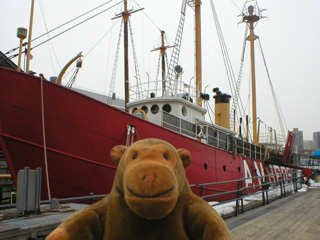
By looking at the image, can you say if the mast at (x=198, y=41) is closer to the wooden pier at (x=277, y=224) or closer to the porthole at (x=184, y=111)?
the porthole at (x=184, y=111)

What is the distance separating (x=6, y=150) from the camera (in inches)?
236

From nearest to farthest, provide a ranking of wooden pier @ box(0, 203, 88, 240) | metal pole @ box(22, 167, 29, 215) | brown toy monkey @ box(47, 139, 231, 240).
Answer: brown toy monkey @ box(47, 139, 231, 240) < wooden pier @ box(0, 203, 88, 240) < metal pole @ box(22, 167, 29, 215)

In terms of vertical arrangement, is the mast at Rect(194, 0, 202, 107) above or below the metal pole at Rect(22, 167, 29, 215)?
above

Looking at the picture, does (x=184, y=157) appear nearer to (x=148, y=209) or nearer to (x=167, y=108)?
(x=148, y=209)

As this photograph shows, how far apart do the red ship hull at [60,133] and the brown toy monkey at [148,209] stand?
172 inches

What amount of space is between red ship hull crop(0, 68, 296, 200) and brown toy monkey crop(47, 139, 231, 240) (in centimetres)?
437

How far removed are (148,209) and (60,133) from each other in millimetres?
4870

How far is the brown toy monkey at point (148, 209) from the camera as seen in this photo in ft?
5.80

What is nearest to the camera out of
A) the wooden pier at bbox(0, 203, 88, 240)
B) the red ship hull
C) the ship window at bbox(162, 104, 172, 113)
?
the wooden pier at bbox(0, 203, 88, 240)

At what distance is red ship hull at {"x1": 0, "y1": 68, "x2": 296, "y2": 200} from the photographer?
592 centimetres

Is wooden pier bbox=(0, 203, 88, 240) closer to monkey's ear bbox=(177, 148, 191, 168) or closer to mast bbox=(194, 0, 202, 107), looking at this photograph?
monkey's ear bbox=(177, 148, 191, 168)

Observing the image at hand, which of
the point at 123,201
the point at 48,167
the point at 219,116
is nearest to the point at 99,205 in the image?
the point at 123,201

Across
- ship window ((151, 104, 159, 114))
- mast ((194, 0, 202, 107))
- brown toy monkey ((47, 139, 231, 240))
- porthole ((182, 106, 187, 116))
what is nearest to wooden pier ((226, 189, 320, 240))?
brown toy monkey ((47, 139, 231, 240))

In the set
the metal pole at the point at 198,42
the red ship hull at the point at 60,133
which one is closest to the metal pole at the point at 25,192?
the red ship hull at the point at 60,133
